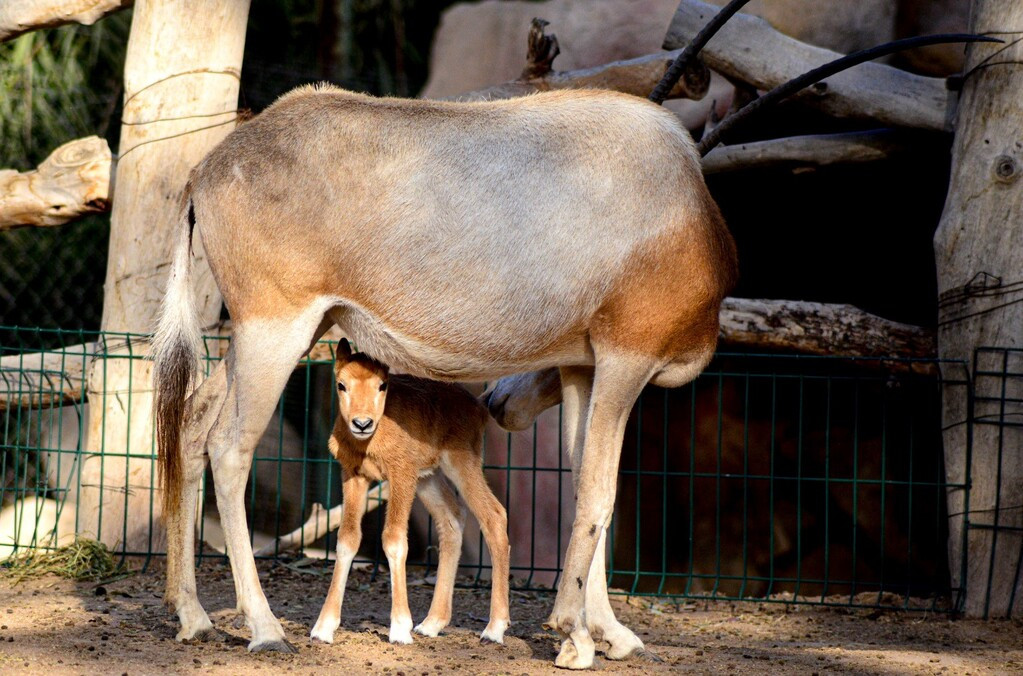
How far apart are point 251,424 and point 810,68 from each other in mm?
4167

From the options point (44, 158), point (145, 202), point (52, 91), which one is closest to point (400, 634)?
point (145, 202)

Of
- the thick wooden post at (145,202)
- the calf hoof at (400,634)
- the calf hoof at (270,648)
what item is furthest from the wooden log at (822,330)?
the calf hoof at (270,648)

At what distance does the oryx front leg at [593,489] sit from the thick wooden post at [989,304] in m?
2.37

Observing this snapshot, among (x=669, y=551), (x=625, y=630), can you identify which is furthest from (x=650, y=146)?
(x=669, y=551)

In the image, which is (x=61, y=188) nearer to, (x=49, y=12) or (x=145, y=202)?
(x=145, y=202)

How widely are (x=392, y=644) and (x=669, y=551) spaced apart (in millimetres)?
6459

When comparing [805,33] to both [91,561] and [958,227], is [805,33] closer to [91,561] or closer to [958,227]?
[958,227]

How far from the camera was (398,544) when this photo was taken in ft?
15.9

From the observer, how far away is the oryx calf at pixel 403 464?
4.73 meters

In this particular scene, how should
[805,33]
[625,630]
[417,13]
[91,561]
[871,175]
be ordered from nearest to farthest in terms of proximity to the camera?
[625,630]
[91,561]
[871,175]
[805,33]
[417,13]

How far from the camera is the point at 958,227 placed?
609cm

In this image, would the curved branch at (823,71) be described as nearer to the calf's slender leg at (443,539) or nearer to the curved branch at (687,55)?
the curved branch at (687,55)

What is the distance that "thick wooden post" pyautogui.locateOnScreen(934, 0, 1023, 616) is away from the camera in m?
5.92

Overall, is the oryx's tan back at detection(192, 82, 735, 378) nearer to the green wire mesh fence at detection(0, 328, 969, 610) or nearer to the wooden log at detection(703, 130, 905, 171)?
the wooden log at detection(703, 130, 905, 171)
